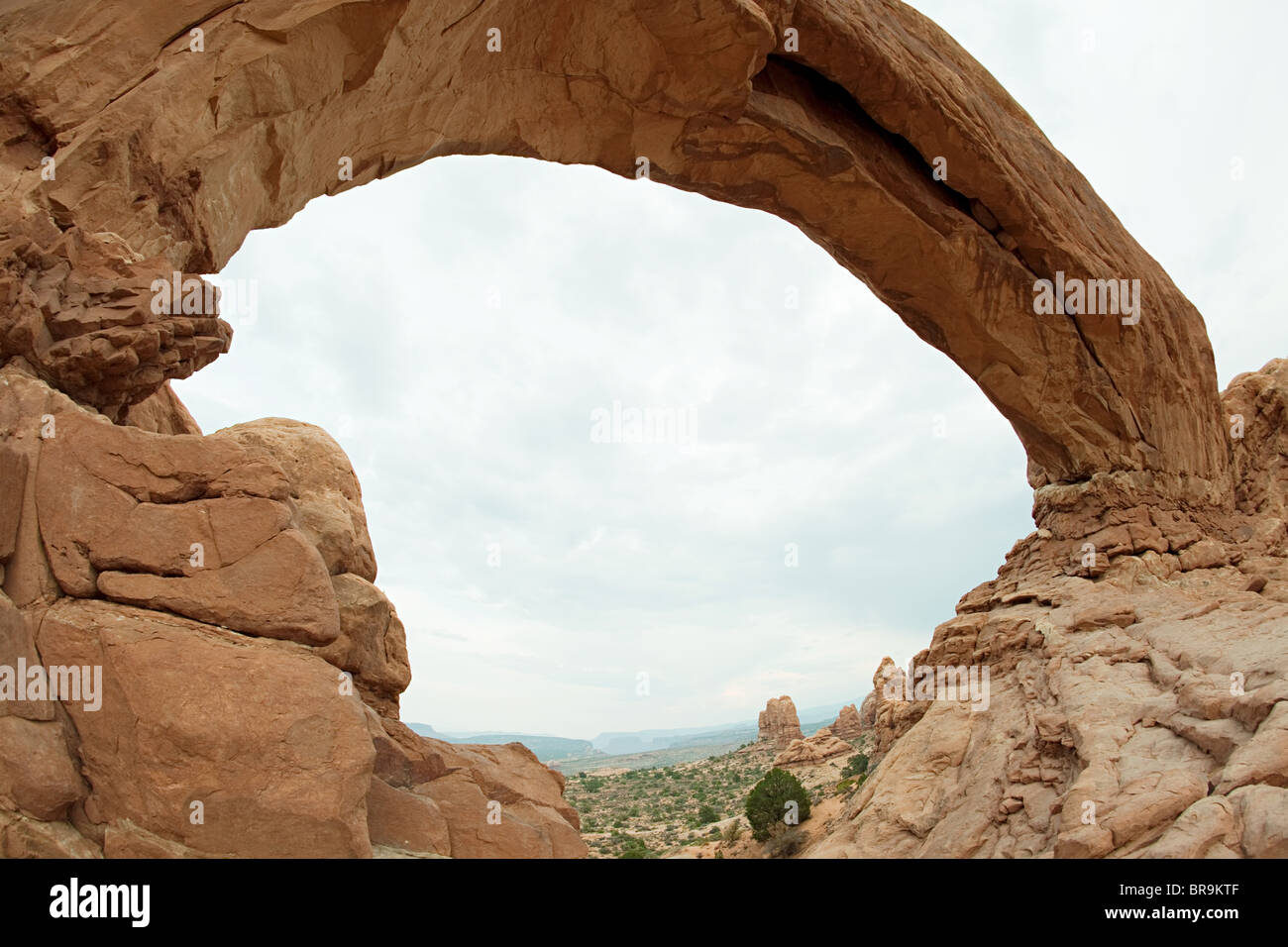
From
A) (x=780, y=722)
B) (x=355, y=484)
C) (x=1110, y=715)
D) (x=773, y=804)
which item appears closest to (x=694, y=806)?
(x=773, y=804)

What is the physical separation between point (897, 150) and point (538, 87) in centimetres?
630

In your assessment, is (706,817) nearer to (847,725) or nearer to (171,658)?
(847,725)

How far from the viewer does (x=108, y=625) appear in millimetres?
4598

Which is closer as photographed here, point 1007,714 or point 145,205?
point 145,205

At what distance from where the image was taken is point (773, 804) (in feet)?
79.7

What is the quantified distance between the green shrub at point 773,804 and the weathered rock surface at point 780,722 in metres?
29.0

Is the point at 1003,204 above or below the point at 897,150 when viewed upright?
below

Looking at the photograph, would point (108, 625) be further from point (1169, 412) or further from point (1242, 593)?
point (1169, 412)

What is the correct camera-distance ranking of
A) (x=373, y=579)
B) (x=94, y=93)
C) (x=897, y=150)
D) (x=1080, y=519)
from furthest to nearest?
(x=1080, y=519)
(x=897, y=150)
(x=373, y=579)
(x=94, y=93)

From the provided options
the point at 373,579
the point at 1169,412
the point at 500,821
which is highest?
the point at 1169,412

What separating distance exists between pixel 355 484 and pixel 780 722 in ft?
173

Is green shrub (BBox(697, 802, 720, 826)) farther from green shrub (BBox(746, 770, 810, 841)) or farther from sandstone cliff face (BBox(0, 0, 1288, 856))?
sandstone cliff face (BBox(0, 0, 1288, 856))

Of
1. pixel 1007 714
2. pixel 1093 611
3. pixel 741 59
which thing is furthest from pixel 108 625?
pixel 1093 611

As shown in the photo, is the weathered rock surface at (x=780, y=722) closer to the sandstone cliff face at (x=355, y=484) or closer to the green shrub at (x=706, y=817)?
the green shrub at (x=706, y=817)
